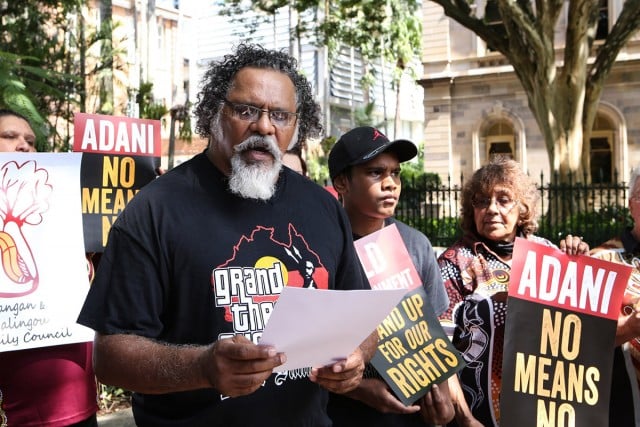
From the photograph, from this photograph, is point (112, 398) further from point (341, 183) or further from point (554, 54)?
point (554, 54)

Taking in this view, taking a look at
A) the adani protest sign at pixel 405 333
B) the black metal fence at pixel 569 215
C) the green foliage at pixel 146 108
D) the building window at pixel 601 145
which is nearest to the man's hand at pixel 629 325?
the adani protest sign at pixel 405 333

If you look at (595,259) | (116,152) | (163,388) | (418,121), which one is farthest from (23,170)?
(418,121)

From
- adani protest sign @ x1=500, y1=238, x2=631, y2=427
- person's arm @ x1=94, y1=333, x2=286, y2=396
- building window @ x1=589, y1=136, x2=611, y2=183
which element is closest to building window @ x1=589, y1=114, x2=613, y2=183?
building window @ x1=589, y1=136, x2=611, y2=183

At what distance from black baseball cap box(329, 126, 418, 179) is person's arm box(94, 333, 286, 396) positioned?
1484mm

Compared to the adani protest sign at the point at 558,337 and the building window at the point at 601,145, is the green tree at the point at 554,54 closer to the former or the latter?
the building window at the point at 601,145

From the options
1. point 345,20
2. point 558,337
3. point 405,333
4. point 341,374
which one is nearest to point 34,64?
point 405,333

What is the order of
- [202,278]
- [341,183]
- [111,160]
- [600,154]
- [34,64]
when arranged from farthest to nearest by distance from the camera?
[600,154], [34,64], [111,160], [341,183], [202,278]

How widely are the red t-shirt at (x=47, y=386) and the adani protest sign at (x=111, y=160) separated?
78cm

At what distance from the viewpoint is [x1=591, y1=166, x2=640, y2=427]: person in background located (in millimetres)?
3062

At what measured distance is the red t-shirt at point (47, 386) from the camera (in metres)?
2.70

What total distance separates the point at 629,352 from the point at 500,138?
22.1m

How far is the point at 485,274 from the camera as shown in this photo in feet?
10.2

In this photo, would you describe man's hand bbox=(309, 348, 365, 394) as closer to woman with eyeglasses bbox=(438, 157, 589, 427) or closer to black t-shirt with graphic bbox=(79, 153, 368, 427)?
black t-shirt with graphic bbox=(79, 153, 368, 427)

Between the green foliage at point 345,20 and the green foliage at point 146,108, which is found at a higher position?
the green foliage at point 345,20
